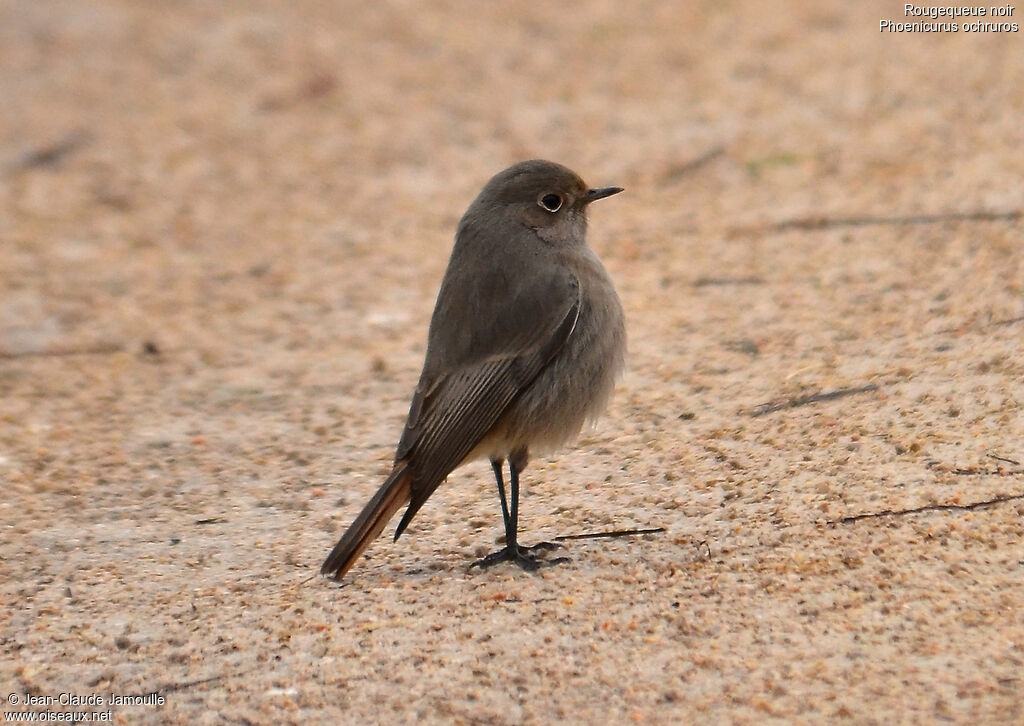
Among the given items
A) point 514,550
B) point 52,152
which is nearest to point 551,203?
point 514,550

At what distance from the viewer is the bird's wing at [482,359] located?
4.84 metres

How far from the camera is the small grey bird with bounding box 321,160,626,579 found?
478 centimetres

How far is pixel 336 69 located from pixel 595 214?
324 cm

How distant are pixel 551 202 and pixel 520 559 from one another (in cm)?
152

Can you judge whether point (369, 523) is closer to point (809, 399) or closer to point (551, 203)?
point (551, 203)

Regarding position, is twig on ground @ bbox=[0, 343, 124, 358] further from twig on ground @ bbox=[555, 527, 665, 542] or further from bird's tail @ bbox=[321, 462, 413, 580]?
twig on ground @ bbox=[555, 527, 665, 542]

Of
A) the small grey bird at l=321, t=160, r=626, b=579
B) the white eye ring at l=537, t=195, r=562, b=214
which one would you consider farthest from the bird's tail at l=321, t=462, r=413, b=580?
the white eye ring at l=537, t=195, r=562, b=214

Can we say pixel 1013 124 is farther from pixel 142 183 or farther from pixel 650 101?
pixel 142 183

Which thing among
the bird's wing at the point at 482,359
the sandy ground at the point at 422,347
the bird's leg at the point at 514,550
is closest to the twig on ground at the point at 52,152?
the sandy ground at the point at 422,347

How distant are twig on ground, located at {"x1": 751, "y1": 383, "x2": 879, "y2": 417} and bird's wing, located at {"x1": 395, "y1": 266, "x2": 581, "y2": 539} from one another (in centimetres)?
115

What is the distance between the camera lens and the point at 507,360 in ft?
16.6

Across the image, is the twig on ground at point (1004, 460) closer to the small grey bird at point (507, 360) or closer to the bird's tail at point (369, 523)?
the small grey bird at point (507, 360)

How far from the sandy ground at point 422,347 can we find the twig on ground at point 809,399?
1 centimetres

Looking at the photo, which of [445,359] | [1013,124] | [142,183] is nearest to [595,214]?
[1013,124]
